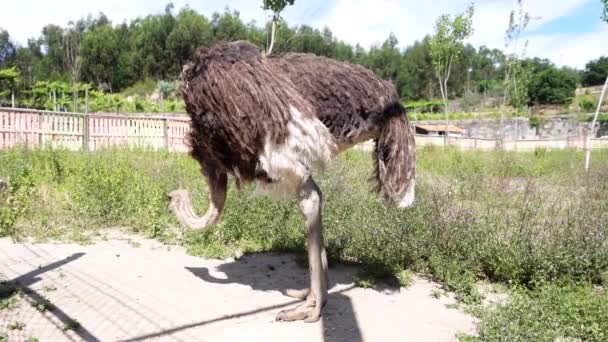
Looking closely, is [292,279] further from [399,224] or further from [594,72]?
[594,72]

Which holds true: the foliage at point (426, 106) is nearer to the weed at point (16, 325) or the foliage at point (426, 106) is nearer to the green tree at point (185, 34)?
the green tree at point (185, 34)

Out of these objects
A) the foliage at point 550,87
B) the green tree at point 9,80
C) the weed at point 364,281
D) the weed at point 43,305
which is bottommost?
the weed at point 364,281

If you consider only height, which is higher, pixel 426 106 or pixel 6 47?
pixel 6 47

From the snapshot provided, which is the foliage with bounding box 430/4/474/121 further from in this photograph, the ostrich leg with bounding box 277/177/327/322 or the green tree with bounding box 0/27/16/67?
the green tree with bounding box 0/27/16/67

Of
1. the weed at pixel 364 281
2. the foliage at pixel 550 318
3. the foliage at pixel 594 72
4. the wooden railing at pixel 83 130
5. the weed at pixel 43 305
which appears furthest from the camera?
the foliage at pixel 594 72

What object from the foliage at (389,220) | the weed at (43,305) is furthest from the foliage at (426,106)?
the weed at (43,305)

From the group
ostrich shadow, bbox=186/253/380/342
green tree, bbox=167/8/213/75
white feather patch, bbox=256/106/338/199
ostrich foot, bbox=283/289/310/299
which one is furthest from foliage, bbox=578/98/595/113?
white feather patch, bbox=256/106/338/199

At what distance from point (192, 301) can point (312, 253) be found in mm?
952

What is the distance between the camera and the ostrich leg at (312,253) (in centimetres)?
316

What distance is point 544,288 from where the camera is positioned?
3539 mm

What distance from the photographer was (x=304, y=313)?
3.25 metres

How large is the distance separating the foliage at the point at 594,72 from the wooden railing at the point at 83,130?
183 feet

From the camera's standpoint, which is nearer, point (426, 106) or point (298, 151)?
point (298, 151)

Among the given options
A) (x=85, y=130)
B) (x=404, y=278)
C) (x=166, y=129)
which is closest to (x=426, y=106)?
(x=166, y=129)
